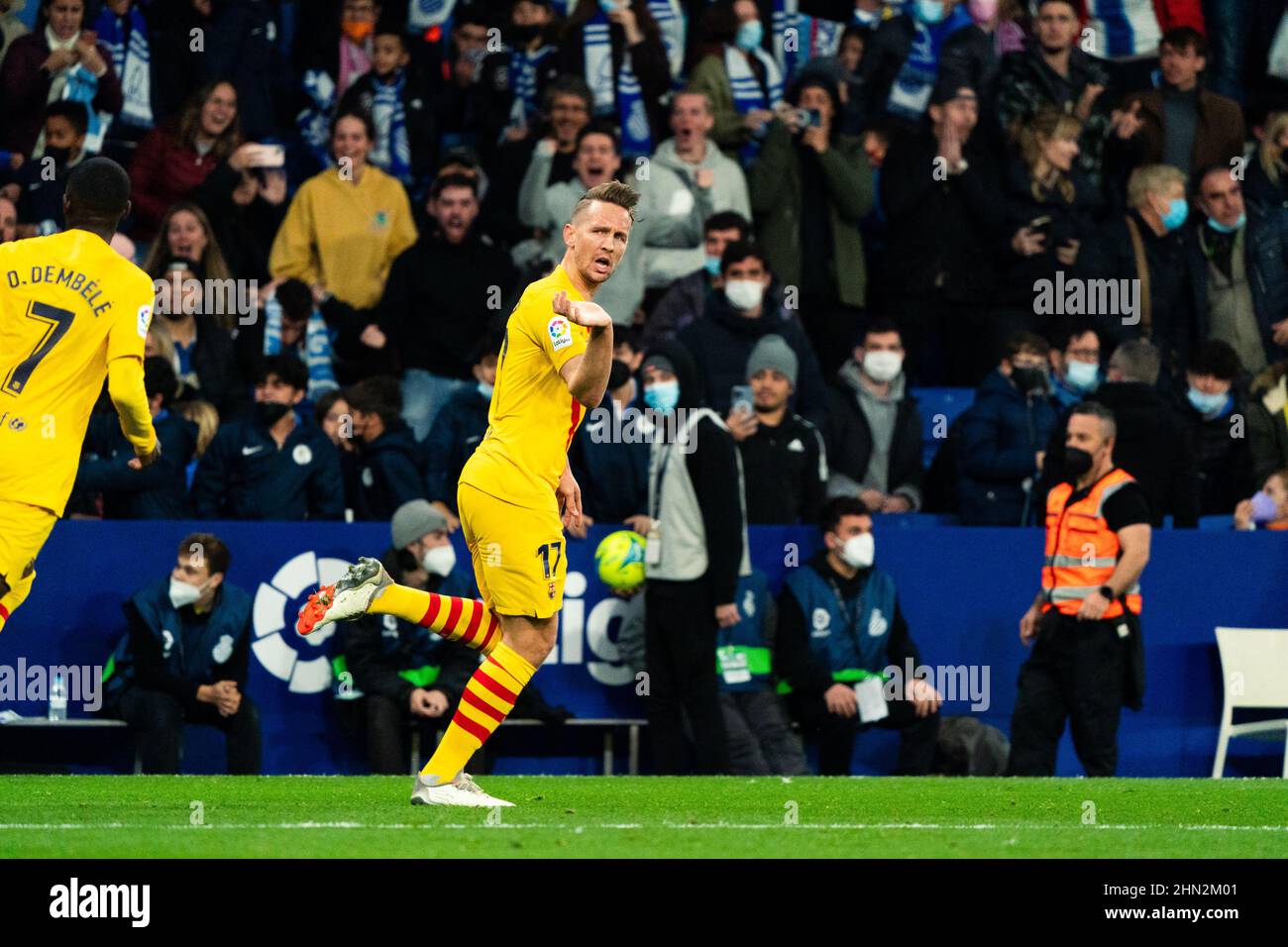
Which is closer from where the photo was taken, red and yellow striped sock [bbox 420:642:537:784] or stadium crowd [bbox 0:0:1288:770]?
red and yellow striped sock [bbox 420:642:537:784]

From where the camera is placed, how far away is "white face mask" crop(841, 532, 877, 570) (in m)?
12.7

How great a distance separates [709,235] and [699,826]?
22.8ft

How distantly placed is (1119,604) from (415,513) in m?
3.92

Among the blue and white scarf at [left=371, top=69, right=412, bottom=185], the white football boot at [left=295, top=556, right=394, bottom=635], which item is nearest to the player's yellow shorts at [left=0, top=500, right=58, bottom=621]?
the white football boot at [left=295, top=556, right=394, bottom=635]

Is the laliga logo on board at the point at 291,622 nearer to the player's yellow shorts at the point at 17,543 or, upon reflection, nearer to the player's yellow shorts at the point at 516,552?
the player's yellow shorts at the point at 17,543

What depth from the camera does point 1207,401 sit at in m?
14.2

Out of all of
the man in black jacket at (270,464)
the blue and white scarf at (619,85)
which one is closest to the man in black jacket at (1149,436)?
the blue and white scarf at (619,85)

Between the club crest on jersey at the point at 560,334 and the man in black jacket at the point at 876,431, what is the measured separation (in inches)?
240

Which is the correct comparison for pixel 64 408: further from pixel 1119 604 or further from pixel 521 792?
pixel 1119 604

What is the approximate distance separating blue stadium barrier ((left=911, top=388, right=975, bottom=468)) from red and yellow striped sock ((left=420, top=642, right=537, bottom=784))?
23.3 feet

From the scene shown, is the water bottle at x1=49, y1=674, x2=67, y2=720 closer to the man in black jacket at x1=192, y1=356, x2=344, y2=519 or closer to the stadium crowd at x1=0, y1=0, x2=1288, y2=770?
the stadium crowd at x1=0, y1=0, x2=1288, y2=770

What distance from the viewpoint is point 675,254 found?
14.6 meters

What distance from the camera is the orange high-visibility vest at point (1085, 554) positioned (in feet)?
38.9
